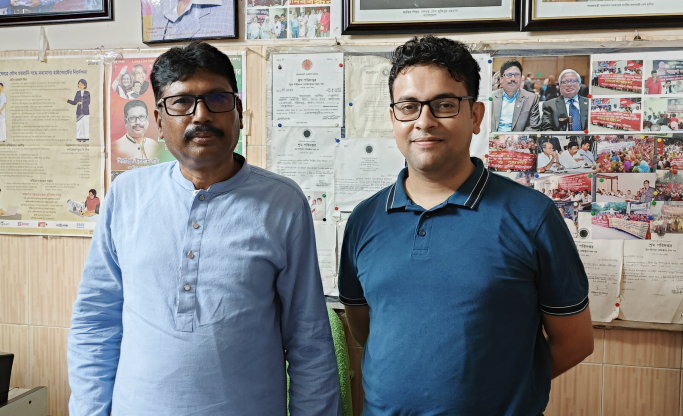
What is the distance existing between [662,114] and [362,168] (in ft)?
3.27

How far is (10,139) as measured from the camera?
6.23ft

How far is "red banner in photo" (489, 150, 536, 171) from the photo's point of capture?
5.25ft

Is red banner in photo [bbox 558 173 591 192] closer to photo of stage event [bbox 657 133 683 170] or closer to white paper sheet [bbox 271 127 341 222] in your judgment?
photo of stage event [bbox 657 133 683 170]

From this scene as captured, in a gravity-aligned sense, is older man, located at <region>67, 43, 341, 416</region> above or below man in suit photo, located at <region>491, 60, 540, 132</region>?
below

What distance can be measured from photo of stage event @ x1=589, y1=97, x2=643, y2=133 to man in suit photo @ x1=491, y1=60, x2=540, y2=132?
7.2 inches

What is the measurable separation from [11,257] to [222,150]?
1.47 metres

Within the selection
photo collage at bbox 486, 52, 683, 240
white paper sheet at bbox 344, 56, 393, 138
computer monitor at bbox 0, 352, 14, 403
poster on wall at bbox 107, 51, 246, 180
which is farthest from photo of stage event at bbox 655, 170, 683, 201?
computer monitor at bbox 0, 352, 14, 403

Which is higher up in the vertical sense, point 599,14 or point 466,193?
point 599,14

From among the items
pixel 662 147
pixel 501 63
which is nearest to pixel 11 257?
pixel 501 63

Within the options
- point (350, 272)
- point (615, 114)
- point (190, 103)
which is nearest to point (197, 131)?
point (190, 103)

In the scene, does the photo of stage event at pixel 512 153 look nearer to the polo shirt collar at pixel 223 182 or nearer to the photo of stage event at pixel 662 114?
the photo of stage event at pixel 662 114

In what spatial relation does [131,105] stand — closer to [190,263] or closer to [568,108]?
[190,263]

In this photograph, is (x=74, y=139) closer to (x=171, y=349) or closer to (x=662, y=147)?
(x=171, y=349)

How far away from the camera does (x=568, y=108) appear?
1576 millimetres
